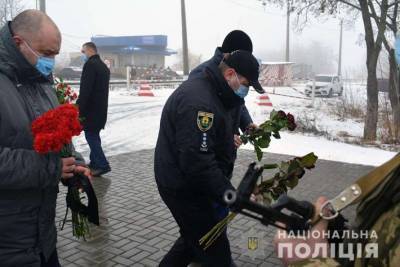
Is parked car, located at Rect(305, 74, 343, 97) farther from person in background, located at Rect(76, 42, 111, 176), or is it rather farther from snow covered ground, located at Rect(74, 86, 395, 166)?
person in background, located at Rect(76, 42, 111, 176)

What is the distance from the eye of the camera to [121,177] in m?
7.11

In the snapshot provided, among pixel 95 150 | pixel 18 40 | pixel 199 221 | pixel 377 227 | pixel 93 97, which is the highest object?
pixel 18 40

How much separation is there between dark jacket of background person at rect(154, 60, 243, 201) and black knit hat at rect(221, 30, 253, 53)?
16.4 inches

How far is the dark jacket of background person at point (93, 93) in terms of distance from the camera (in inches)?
264

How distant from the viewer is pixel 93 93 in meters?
6.79

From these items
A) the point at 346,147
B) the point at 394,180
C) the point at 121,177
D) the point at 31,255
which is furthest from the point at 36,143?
the point at 346,147

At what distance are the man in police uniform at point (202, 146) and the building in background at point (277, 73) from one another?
112ft

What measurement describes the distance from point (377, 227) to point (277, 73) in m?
38.8

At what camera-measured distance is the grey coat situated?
7.22 feet

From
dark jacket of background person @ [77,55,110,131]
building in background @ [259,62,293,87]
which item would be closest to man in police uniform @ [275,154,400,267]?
dark jacket of background person @ [77,55,110,131]

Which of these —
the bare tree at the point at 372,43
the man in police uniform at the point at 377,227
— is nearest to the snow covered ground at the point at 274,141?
the bare tree at the point at 372,43

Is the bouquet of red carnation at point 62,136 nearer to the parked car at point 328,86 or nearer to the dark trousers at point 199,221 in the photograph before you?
the dark trousers at point 199,221

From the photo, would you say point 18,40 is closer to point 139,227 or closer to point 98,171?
point 139,227

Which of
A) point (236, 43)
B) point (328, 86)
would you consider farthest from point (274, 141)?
point (328, 86)
